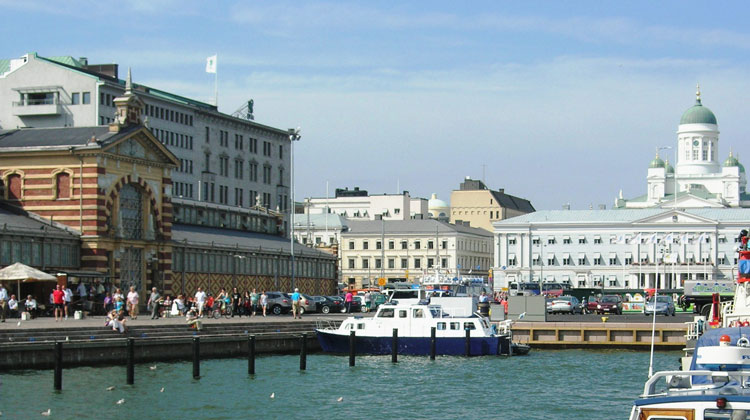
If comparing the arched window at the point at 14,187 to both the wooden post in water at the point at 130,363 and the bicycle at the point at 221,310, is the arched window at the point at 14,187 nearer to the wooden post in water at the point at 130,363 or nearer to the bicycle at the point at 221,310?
the bicycle at the point at 221,310

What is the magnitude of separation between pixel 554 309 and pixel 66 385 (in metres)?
63.3

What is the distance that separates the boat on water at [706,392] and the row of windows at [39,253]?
173 ft

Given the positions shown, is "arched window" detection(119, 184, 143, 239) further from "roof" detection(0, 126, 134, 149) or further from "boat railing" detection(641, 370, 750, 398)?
"boat railing" detection(641, 370, 750, 398)

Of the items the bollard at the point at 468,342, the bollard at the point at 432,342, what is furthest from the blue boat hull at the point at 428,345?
the bollard at the point at 432,342

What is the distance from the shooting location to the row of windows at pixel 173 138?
14800cm

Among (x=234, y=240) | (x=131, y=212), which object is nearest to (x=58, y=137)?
(x=131, y=212)

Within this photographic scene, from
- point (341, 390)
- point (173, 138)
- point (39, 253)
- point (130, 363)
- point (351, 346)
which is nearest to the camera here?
point (130, 363)

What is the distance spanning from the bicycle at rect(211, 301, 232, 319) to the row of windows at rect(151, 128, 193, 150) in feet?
211

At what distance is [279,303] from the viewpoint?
93125mm

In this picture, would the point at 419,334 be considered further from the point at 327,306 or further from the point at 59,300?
the point at 327,306

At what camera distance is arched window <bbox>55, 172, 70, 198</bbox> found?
82.3 meters

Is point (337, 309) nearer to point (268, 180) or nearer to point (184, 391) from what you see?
point (184, 391)

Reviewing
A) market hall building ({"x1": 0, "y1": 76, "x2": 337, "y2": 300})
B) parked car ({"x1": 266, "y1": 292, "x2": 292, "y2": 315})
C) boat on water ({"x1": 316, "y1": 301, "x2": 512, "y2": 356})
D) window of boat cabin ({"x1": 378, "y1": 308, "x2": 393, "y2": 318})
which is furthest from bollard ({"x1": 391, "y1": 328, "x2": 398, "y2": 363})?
parked car ({"x1": 266, "y1": 292, "x2": 292, "y2": 315})

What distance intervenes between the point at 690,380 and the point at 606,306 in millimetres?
81610
